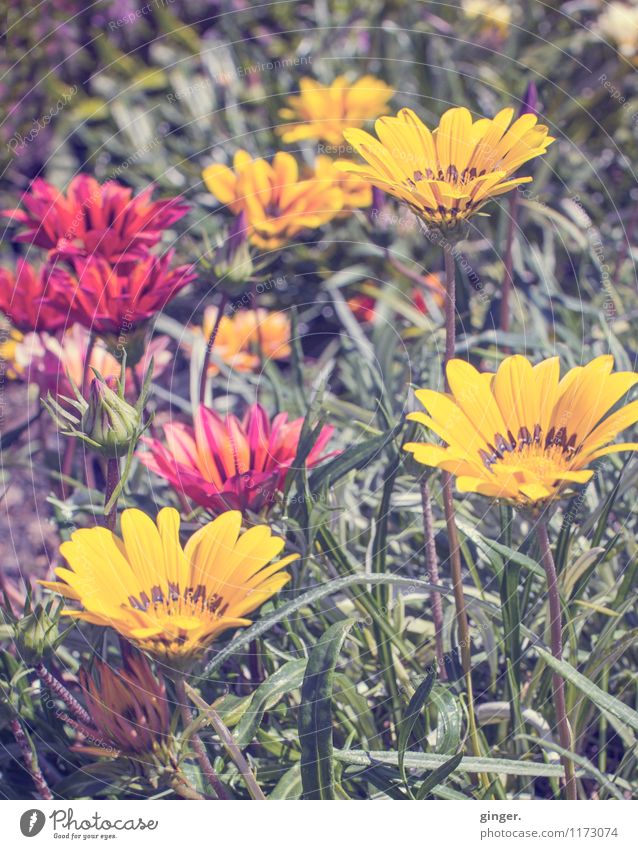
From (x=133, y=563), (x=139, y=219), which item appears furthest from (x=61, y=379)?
(x=133, y=563)

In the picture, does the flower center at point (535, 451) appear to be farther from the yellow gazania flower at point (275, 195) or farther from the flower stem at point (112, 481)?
the yellow gazania flower at point (275, 195)

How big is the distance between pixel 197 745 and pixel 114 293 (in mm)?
381

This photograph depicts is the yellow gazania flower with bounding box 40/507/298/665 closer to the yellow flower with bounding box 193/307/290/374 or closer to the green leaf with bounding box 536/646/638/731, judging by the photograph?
the green leaf with bounding box 536/646/638/731

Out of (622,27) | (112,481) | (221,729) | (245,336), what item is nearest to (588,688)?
(221,729)

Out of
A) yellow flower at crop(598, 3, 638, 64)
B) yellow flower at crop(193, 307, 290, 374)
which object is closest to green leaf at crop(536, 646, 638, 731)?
yellow flower at crop(193, 307, 290, 374)

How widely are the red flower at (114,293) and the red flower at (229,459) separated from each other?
0.10 meters

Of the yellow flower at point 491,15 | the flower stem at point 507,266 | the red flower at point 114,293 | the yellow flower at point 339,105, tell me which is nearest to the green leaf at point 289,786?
the red flower at point 114,293

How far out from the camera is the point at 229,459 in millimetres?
789

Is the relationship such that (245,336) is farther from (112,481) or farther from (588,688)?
(588,688)

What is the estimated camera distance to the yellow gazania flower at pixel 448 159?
66 cm

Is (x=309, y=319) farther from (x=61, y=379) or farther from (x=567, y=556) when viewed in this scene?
(x=567, y=556)

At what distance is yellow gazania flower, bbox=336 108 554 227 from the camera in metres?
0.66

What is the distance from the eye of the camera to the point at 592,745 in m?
0.91
